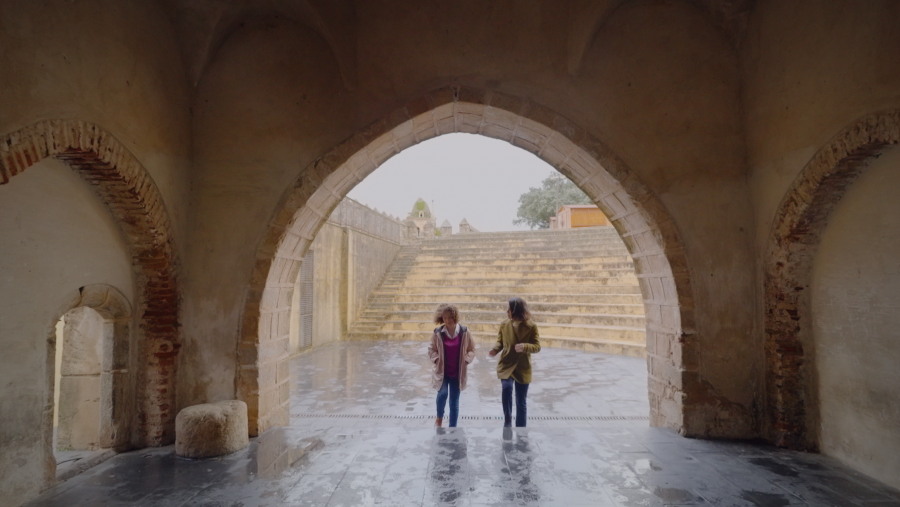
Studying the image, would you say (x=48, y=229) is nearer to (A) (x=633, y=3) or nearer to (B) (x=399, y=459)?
(B) (x=399, y=459)

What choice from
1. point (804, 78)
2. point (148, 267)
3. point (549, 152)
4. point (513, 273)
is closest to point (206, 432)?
point (148, 267)

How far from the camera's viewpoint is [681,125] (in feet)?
13.6

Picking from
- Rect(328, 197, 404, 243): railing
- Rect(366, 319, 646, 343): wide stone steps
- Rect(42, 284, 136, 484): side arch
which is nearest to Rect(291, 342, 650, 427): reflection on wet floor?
Rect(366, 319, 646, 343): wide stone steps

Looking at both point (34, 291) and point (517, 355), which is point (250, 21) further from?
point (517, 355)

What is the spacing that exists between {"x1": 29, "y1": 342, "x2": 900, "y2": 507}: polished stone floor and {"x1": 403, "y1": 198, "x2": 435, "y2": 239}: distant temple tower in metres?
13.6

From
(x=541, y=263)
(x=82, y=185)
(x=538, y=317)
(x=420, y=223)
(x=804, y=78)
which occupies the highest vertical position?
(x=420, y=223)

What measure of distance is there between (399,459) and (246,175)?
9.35 ft

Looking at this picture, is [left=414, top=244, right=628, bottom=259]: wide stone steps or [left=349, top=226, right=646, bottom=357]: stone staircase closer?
[left=349, top=226, right=646, bottom=357]: stone staircase

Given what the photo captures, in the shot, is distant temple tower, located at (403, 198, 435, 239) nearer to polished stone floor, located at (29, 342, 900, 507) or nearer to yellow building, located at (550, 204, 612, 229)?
yellow building, located at (550, 204, 612, 229)

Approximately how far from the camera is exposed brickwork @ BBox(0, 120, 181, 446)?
3451 millimetres

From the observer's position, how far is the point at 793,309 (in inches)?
146

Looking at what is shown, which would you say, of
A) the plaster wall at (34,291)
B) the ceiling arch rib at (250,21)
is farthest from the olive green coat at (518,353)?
the plaster wall at (34,291)

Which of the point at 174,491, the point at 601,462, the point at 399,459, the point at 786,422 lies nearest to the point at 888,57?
the point at 786,422

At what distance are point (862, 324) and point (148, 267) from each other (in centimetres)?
551
